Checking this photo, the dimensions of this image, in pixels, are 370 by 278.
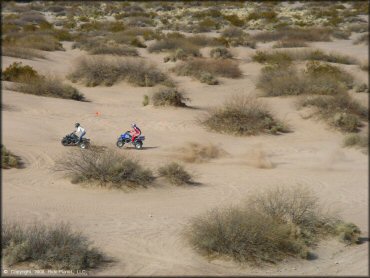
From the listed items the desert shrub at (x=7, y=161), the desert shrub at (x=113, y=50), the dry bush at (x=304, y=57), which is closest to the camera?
the desert shrub at (x=7, y=161)

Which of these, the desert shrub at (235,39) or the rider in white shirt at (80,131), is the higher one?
the rider in white shirt at (80,131)

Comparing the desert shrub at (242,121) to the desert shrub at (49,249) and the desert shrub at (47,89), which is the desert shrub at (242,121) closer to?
the desert shrub at (47,89)

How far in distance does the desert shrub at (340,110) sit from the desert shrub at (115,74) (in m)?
9.13

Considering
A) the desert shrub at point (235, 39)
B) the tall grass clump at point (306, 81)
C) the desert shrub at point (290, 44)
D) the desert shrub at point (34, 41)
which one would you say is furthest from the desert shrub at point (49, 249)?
the desert shrub at point (235, 39)

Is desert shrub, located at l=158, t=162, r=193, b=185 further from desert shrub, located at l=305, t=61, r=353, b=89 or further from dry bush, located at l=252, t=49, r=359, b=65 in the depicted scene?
dry bush, located at l=252, t=49, r=359, b=65

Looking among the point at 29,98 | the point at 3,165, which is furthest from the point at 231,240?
the point at 29,98

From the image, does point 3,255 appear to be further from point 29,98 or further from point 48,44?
point 48,44

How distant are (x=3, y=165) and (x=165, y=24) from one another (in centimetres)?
4695

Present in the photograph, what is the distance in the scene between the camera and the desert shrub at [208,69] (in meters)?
31.0

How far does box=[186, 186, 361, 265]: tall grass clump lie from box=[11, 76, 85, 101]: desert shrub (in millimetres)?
15246

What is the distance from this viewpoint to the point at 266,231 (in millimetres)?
9578

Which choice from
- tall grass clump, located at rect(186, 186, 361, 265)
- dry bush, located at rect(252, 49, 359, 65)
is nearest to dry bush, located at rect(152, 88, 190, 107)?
dry bush, located at rect(252, 49, 359, 65)

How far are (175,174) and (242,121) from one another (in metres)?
6.88

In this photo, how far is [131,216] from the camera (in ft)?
36.7
